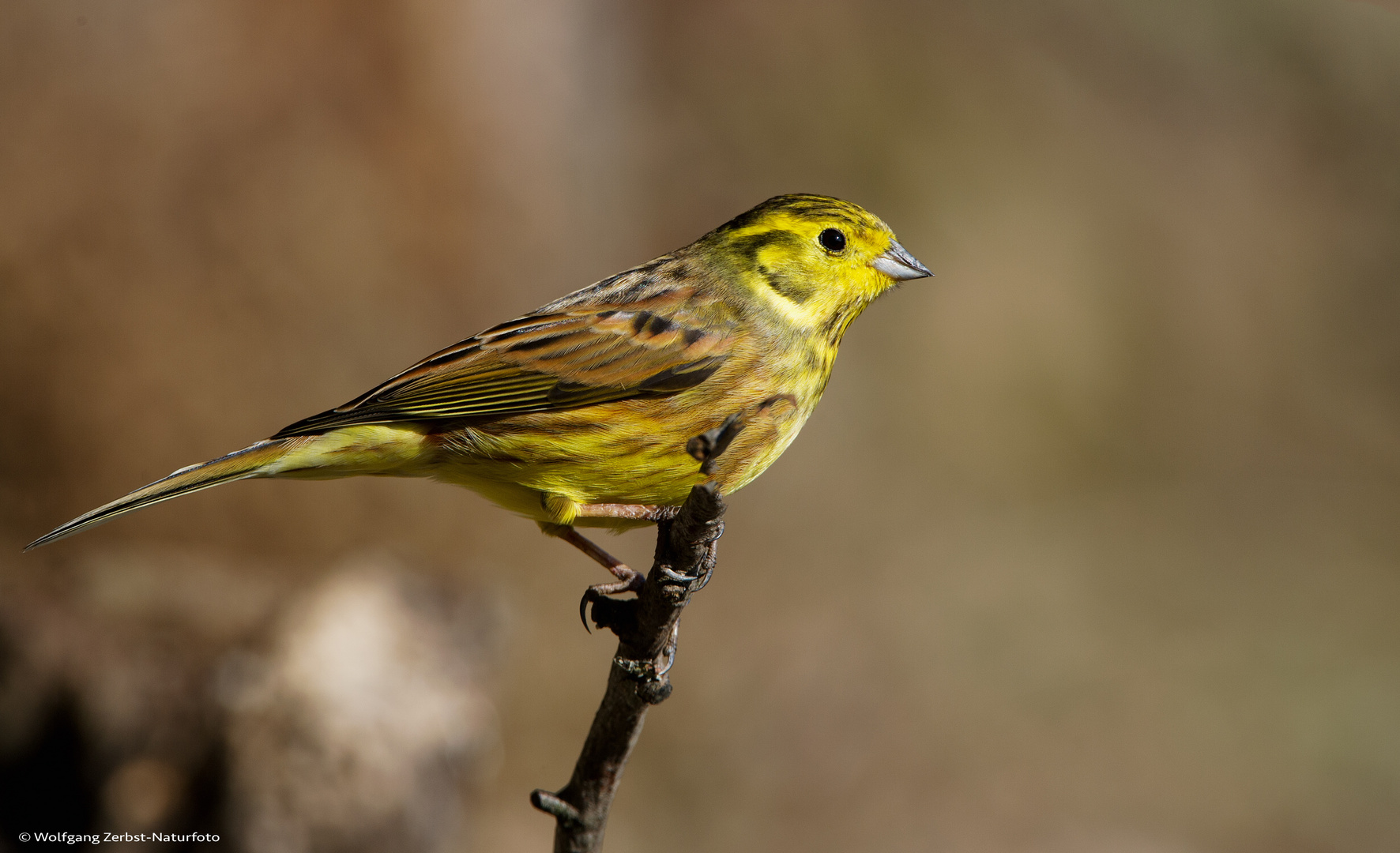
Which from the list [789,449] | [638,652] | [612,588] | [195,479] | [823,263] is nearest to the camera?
[638,652]

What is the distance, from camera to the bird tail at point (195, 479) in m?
3.42

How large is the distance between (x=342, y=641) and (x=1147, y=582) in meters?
8.56

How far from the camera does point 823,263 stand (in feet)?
13.8

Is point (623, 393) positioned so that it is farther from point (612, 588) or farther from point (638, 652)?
point (638, 652)

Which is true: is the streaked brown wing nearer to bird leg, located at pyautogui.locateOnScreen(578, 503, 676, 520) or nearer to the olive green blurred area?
bird leg, located at pyautogui.locateOnScreen(578, 503, 676, 520)

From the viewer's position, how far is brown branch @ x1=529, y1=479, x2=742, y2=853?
2.88m

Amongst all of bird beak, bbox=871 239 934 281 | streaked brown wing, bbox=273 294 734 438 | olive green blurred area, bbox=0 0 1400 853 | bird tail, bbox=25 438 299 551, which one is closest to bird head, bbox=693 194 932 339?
bird beak, bbox=871 239 934 281

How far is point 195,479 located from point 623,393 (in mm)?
1479

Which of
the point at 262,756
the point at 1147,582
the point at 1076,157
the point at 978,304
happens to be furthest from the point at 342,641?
the point at 1076,157

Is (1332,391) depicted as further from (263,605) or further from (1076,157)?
(263,605)

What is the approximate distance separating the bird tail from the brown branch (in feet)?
4.26


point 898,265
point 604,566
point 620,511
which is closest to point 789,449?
point 898,265

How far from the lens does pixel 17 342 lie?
7.79m

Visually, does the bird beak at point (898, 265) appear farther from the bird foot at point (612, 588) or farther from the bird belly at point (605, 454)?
the bird foot at point (612, 588)
